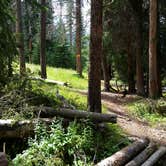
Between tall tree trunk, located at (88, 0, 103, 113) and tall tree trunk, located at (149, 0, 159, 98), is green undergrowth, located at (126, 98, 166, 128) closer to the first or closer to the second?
tall tree trunk, located at (149, 0, 159, 98)

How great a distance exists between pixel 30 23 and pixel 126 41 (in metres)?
27.1

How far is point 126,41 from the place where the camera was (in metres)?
19.9

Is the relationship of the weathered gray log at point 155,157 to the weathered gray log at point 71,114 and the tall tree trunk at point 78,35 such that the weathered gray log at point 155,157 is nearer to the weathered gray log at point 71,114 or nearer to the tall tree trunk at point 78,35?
the weathered gray log at point 71,114

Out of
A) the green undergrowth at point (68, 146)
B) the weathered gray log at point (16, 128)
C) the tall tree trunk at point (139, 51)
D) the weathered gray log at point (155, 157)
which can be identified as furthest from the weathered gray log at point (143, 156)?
the tall tree trunk at point (139, 51)

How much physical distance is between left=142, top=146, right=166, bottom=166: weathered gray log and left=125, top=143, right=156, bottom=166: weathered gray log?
115 millimetres

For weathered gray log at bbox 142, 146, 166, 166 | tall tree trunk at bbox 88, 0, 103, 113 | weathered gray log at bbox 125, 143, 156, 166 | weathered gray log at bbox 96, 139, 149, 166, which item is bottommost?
weathered gray log at bbox 142, 146, 166, 166

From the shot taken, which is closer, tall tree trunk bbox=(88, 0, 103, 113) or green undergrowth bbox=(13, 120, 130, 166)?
green undergrowth bbox=(13, 120, 130, 166)

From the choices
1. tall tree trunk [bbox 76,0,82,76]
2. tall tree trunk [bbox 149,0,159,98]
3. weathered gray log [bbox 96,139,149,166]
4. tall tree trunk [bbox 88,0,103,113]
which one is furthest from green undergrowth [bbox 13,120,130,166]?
tall tree trunk [bbox 76,0,82,76]

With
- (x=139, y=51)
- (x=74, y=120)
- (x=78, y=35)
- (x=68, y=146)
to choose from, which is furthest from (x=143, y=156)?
(x=78, y=35)

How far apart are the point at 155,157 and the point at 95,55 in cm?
357

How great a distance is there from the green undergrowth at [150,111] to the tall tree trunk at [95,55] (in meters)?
3.00

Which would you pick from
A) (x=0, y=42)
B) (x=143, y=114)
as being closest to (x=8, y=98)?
(x=0, y=42)

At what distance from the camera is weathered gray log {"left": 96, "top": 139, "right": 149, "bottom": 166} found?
7068 millimetres

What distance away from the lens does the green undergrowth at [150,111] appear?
1282cm
